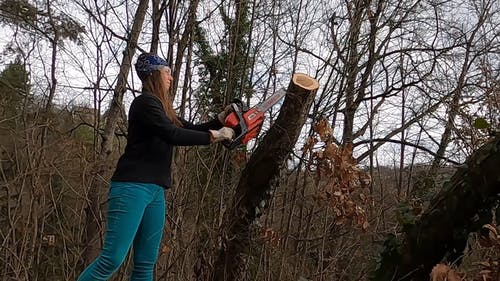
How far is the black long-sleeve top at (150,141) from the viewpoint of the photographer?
3.02m

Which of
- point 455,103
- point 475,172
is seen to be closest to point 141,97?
point 475,172

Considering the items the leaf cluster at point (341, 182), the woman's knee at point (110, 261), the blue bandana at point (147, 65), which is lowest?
the woman's knee at point (110, 261)

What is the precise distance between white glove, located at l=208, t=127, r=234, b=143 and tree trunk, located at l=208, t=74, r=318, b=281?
1243 millimetres

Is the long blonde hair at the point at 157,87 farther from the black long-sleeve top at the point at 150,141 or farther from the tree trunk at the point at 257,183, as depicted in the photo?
the tree trunk at the point at 257,183

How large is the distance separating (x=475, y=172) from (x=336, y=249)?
8.89 ft

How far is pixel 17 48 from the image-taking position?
8.60 metres

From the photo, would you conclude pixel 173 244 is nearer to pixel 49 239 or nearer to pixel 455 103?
pixel 49 239

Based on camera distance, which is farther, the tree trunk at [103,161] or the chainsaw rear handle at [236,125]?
the tree trunk at [103,161]

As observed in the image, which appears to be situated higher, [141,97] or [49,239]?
[141,97]

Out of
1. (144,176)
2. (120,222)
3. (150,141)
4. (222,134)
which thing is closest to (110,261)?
(120,222)

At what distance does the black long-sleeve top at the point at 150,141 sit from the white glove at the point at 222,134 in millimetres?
38

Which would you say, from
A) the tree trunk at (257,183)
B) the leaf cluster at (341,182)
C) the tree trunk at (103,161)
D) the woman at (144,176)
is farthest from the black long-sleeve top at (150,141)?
the tree trunk at (103,161)

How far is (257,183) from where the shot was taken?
14.8 feet

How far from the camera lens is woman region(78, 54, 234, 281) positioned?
2.99 metres
